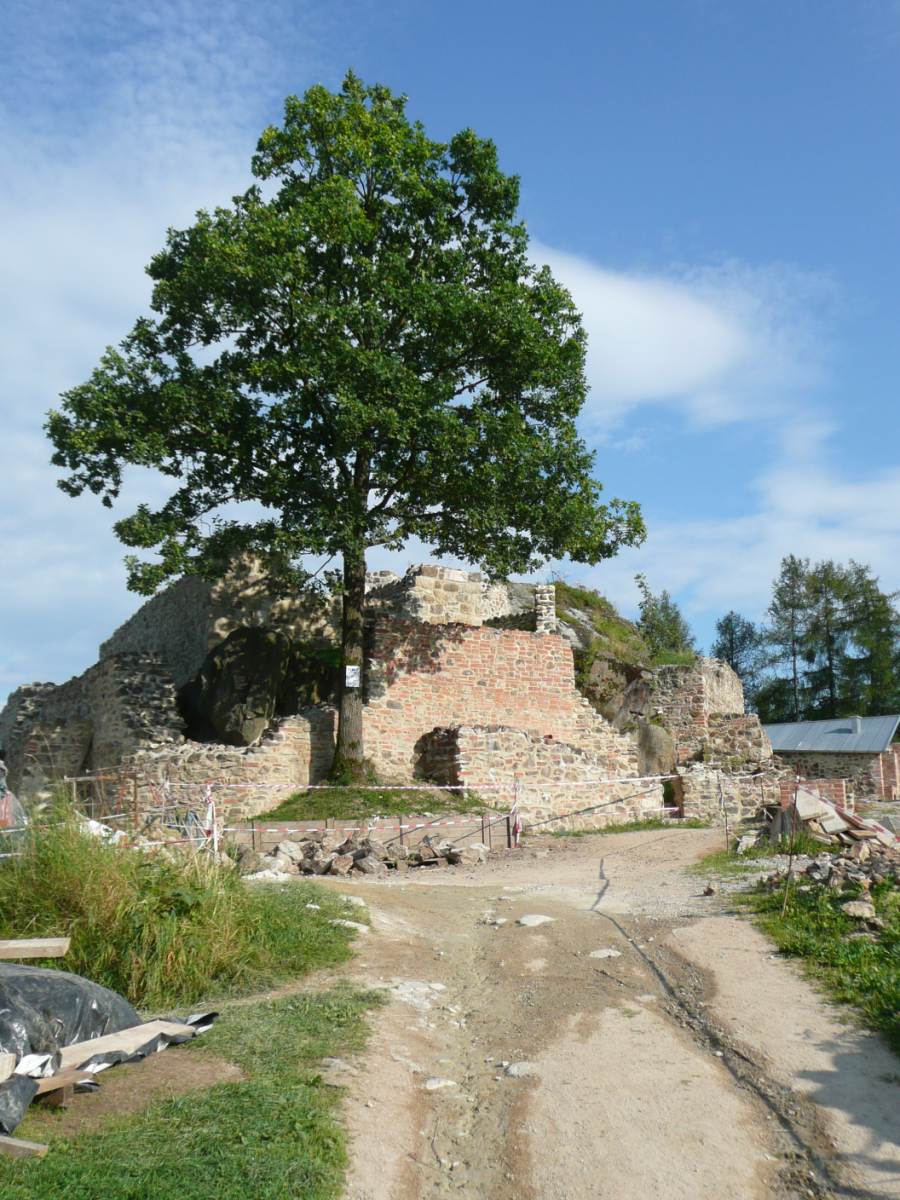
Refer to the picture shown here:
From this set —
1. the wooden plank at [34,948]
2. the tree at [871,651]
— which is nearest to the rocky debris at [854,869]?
the wooden plank at [34,948]

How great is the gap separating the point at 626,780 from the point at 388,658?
210 inches

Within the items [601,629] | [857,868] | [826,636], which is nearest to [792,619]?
[826,636]

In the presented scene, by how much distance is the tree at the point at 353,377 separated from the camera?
16625mm

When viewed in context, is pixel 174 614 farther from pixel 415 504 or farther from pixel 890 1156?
pixel 890 1156

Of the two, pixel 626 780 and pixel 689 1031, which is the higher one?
pixel 626 780

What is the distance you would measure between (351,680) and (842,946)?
11471 millimetres

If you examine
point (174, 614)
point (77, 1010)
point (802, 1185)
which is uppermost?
point (174, 614)

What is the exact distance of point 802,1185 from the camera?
4465mm

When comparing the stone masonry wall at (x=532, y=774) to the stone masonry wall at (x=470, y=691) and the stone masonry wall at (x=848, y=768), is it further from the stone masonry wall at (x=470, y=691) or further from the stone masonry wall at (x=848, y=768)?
the stone masonry wall at (x=848, y=768)

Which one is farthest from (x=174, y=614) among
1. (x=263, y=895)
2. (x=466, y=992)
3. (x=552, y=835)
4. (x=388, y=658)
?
(x=466, y=992)

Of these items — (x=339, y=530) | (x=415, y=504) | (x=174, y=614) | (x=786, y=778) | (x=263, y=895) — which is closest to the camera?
(x=263, y=895)

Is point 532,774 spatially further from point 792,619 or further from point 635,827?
point 792,619

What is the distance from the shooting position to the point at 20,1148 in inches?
162

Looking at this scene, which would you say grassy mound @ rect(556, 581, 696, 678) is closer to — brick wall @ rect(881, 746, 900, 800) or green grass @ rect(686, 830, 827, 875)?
brick wall @ rect(881, 746, 900, 800)
